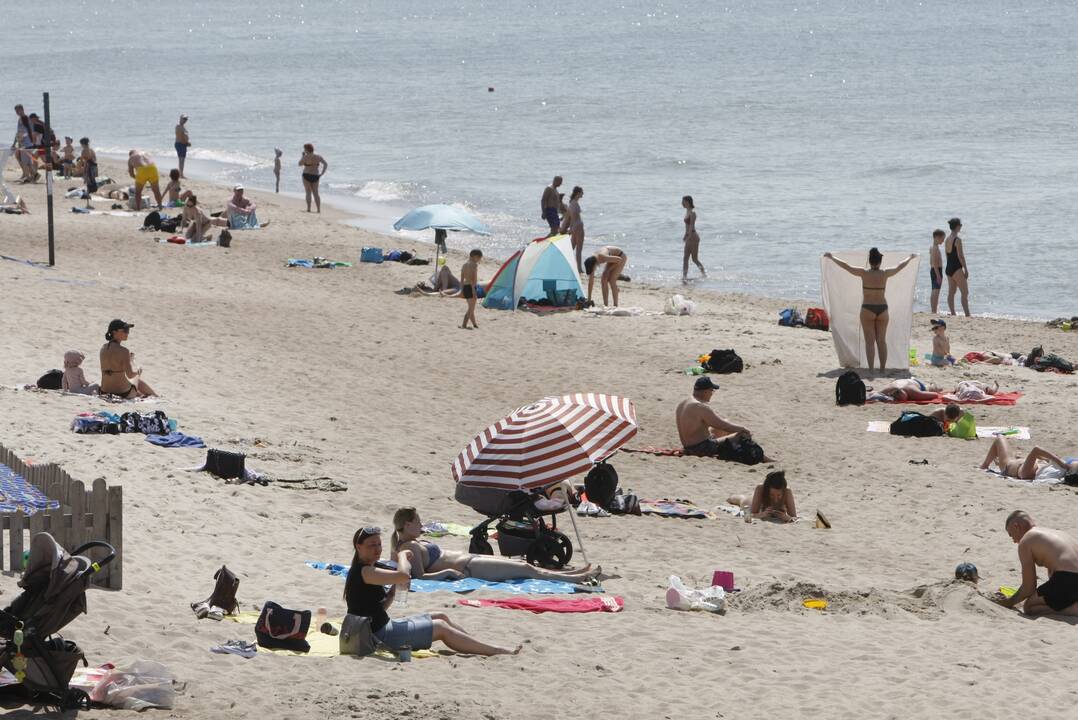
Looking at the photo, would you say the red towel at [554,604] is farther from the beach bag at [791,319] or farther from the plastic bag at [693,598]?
the beach bag at [791,319]

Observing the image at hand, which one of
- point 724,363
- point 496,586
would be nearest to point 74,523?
point 496,586

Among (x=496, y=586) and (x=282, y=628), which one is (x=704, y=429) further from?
(x=282, y=628)

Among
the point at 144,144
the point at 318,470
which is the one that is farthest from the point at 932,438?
the point at 144,144

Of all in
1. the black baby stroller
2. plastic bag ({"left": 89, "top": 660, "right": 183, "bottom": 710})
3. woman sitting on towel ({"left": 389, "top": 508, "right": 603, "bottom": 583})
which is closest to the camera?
the black baby stroller

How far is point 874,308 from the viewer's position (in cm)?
1639

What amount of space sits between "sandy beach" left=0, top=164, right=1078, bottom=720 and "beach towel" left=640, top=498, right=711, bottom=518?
Result: 0.21 m

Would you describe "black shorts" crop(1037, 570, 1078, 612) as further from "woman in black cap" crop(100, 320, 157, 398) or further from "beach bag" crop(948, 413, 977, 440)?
"woman in black cap" crop(100, 320, 157, 398)

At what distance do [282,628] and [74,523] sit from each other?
135cm

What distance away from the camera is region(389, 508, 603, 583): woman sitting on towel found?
924 cm

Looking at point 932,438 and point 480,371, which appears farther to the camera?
point 480,371

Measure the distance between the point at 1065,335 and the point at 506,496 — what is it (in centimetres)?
1199

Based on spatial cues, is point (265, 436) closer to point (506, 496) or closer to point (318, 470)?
point (318, 470)

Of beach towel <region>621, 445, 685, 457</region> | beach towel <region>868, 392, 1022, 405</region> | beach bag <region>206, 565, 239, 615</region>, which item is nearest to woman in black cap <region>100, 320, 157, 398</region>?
beach towel <region>621, 445, 685, 457</region>

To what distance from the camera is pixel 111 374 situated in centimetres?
1289
